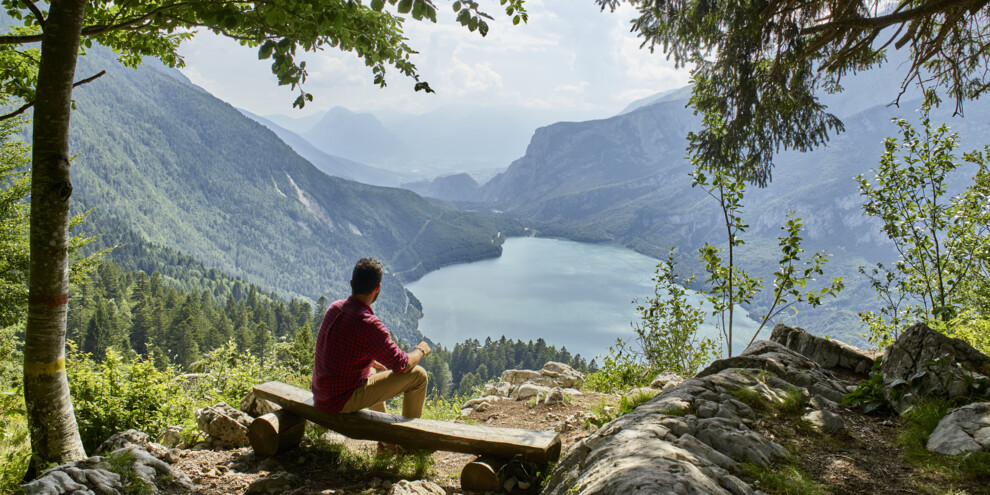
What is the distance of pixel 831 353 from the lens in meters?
4.86

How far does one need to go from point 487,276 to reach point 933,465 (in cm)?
13984

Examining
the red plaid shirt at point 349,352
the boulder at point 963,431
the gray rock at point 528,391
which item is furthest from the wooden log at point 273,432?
the boulder at point 963,431

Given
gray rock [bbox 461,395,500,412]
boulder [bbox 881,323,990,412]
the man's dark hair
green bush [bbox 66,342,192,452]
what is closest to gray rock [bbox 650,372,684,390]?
boulder [bbox 881,323,990,412]

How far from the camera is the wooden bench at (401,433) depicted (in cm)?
330

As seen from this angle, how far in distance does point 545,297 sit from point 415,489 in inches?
4409

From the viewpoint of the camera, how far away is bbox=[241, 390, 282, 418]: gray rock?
4.47 m

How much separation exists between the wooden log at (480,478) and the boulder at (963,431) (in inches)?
97.1

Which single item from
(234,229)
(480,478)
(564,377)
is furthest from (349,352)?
(234,229)

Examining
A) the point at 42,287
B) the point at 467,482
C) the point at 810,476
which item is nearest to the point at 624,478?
the point at 810,476

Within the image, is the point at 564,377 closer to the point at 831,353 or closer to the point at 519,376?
the point at 519,376

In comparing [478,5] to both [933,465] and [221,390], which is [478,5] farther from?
[221,390]

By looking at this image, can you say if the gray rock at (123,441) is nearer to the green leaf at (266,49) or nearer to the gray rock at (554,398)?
the green leaf at (266,49)

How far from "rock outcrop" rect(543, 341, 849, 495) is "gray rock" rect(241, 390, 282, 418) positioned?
2.88 metres

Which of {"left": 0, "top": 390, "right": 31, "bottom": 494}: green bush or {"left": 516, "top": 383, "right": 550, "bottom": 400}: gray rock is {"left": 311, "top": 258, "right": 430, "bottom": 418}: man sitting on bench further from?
{"left": 516, "top": 383, "right": 550, "bottom": 400}: gray rock
